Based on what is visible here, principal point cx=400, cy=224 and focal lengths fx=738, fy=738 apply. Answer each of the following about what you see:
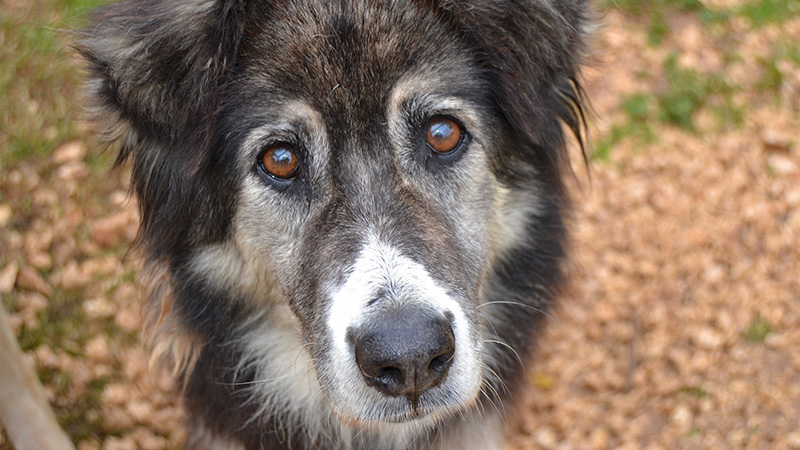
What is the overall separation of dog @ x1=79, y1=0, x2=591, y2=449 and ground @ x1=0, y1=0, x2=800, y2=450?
0.90 meters

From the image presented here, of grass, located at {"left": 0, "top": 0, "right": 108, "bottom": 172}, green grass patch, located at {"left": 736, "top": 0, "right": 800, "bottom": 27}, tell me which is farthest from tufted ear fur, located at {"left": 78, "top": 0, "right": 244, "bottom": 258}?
green grass patch, located at {"left": 736, "top": 0, "right": 800, "bottom": 27}

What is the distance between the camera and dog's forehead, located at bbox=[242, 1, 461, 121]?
8.44 ft

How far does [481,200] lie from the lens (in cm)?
282

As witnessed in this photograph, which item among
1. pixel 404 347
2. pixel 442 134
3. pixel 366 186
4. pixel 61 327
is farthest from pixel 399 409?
pixel 61 327

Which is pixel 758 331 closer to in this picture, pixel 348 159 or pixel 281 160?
pixel 348 159

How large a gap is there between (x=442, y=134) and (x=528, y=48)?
448mm

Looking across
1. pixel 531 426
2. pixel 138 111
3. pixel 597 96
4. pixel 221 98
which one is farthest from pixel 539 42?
pixel 597 96

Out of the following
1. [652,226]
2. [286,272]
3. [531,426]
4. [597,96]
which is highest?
[286,272]

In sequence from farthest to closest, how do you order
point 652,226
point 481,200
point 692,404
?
point 652,226 → point 692,404 → point 481,200

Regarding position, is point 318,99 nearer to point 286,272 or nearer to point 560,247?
point 286,272

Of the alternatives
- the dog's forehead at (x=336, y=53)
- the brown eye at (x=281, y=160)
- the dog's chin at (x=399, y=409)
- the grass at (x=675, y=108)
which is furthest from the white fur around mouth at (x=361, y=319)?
the grass at (x=675, y=108)

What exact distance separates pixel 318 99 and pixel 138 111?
2.11ft

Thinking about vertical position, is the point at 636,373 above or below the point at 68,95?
below

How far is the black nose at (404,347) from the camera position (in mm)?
2229
